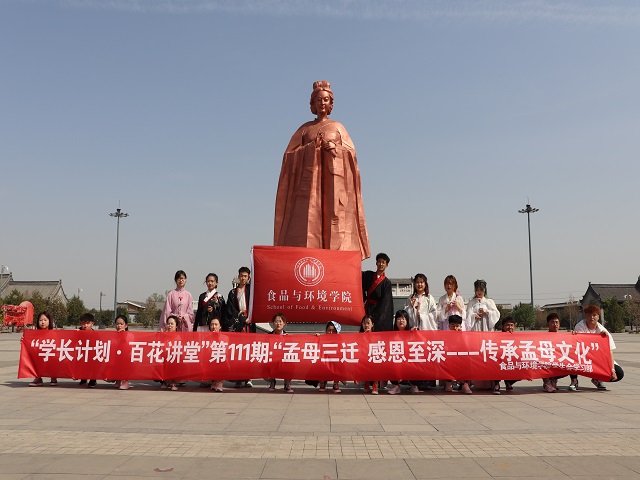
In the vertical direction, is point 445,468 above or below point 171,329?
below

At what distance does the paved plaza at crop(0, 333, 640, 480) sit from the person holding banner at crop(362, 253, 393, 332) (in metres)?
1.17

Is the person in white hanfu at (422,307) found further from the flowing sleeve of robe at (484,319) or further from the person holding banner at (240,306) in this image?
the person holding banner at (240,306)

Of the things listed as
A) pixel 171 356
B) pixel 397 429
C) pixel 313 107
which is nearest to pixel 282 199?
pixel 313 107

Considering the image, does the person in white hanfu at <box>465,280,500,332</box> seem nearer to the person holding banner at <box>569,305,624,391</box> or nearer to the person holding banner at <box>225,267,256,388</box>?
the person holding banner at <box>569,305,624,391</box>

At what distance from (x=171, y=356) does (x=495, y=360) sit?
426 centimetres

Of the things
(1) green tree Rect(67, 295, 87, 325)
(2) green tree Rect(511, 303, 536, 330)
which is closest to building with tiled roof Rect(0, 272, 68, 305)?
(1) green tree Rect(67, 295, 87, 325)

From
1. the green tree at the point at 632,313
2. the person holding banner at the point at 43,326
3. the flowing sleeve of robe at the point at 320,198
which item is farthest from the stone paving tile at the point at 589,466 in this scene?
the green tree at the point at 632,313

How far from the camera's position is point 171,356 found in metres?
7.34

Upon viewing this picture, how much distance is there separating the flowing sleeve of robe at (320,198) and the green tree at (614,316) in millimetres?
26459

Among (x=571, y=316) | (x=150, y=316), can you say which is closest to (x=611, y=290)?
(x=571, y=316)

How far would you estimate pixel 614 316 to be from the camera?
1348 inches

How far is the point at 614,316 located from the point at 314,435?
3486 centimetres

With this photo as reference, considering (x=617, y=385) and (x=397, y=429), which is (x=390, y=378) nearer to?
(x=397, y=429)

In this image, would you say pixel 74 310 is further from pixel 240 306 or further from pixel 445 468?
pixel 445 468
